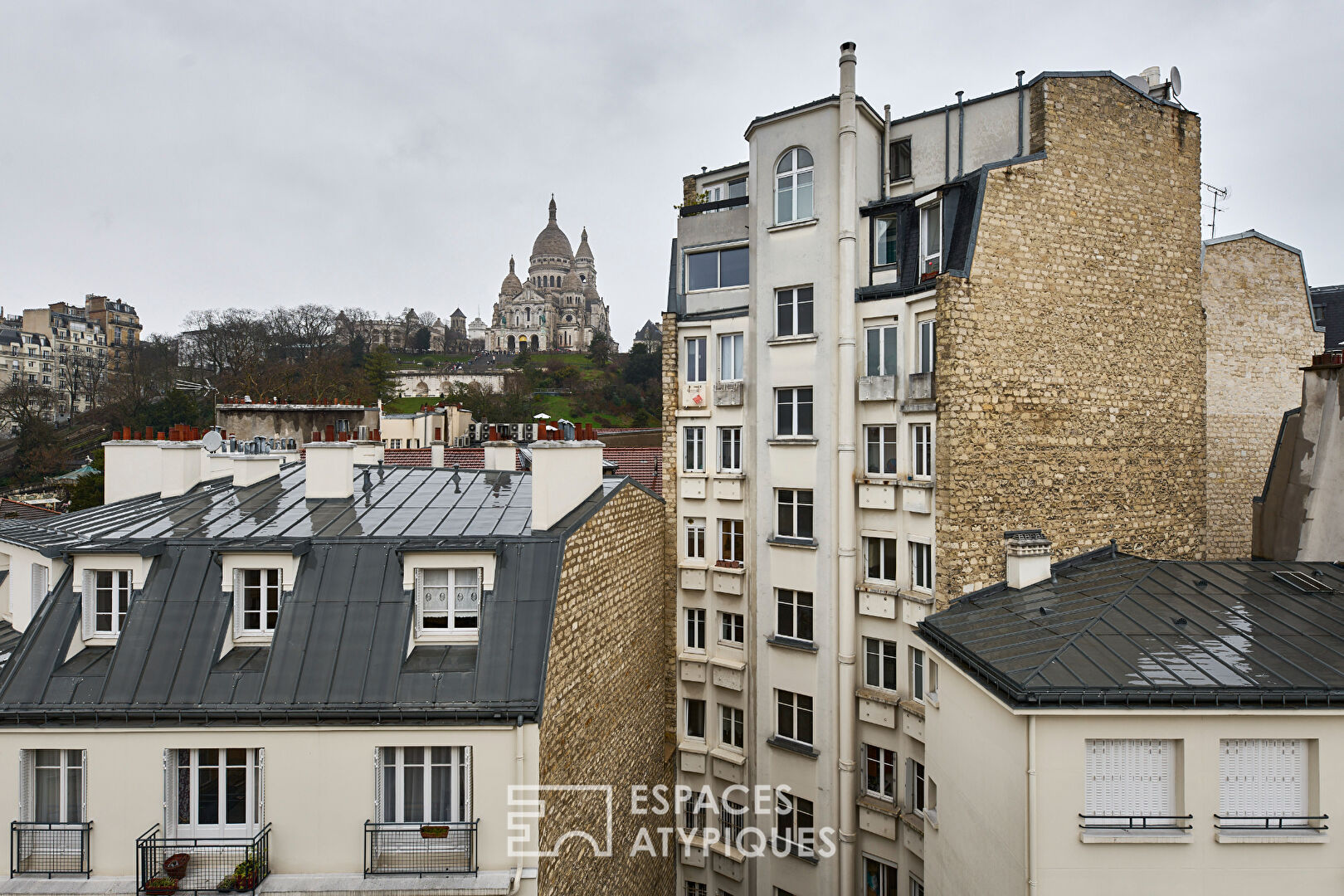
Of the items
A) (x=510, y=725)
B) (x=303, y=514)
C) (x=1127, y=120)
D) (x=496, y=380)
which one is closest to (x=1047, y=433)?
(x=1127, y=120)

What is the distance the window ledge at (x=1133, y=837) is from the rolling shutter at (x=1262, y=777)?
614 mm

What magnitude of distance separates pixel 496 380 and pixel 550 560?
83.5 metres

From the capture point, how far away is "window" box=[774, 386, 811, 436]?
15539 millimetres

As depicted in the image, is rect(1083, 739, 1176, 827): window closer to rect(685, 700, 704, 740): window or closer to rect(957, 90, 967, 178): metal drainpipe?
rect(685, 700, 704, 740): window

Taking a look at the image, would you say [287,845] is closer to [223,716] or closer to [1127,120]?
[223,716]

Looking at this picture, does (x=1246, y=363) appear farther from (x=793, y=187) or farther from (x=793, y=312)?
(x=793, y=187)

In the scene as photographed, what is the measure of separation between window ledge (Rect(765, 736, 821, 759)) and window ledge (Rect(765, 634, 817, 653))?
2.16 metres

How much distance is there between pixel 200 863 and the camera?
8539mm

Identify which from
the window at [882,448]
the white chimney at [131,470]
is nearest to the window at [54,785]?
the white chimney at [131,470]

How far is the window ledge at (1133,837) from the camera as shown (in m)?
7.82

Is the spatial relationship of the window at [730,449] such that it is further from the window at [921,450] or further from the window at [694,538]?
the window at [921,450]

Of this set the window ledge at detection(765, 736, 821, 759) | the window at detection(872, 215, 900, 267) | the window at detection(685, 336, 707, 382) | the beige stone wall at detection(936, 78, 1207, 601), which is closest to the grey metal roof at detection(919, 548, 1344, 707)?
the beige stone wall at detection(936, 78, 1207, 601)

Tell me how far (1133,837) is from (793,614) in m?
8.35

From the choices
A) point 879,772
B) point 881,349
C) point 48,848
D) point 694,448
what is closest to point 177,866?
point 48,848
